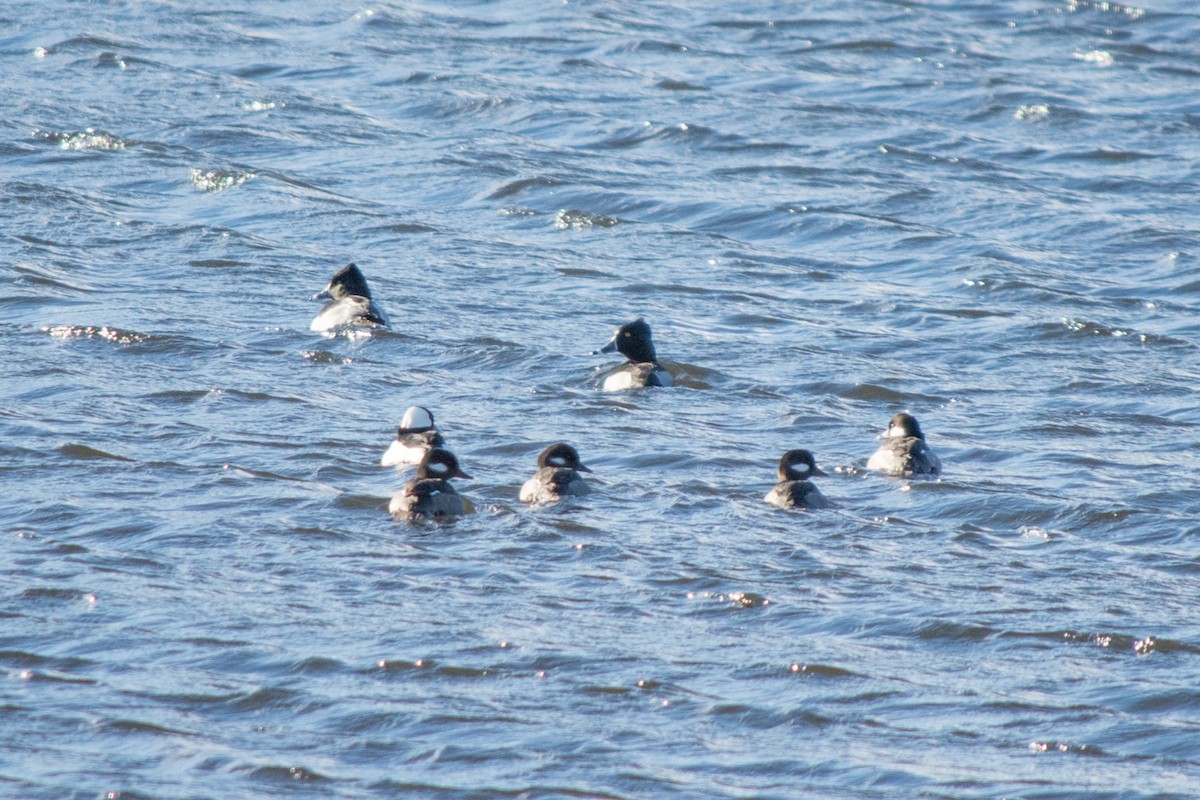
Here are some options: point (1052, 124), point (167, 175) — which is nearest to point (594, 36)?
point (1052, 124)

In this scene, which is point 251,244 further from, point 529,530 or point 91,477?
point 529,530

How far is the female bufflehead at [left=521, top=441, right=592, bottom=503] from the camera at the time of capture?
11211 mm

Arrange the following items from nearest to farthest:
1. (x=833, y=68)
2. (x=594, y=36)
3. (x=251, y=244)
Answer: (x=251, y=244) < (x=833, y=68) < (x=594, y=36)

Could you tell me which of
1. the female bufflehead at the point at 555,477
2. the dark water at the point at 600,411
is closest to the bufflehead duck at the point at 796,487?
the dark water at the point at 600,411

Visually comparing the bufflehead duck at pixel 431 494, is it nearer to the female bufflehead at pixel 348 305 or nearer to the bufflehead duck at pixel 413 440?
the bufflehead duck at pixel 413 440

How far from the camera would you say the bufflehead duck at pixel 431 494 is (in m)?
10.8

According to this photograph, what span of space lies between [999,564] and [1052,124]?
50.6 feet

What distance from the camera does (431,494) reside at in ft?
35.7

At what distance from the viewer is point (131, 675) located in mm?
8539

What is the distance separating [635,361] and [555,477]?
3595mm

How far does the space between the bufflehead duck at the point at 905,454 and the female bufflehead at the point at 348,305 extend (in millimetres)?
4940

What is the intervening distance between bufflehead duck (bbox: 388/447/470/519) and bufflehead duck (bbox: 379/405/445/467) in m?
0.19

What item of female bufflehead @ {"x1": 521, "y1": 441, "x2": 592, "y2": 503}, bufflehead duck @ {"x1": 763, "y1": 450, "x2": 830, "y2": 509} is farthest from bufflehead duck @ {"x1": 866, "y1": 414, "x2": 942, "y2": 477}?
female bufflehead @ {"x1": 521, "y1": 441, "x2": 592, "y2": 503}

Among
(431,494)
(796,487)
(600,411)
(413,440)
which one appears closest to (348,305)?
(600,411)
